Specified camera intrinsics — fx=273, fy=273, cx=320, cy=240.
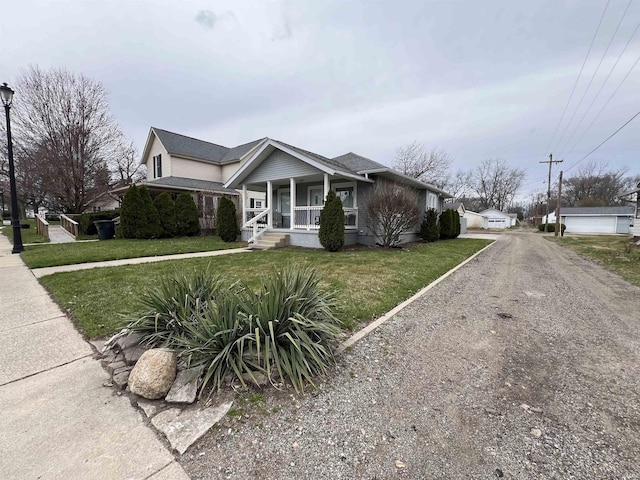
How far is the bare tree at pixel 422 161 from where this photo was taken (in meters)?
35.7

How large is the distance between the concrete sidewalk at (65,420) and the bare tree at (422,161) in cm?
3766

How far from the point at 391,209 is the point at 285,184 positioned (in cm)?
640

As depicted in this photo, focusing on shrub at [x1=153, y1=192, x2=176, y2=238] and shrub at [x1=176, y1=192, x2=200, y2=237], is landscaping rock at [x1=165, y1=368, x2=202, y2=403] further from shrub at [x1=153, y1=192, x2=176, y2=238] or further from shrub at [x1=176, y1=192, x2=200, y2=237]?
shrub at [x1=176, y1=192, x2=200, y2=237]

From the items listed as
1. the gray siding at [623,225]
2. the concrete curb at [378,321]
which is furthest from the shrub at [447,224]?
the gray siding at [623,225]

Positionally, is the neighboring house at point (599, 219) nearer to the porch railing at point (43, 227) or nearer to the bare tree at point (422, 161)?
the bare tree at point (422, 161)

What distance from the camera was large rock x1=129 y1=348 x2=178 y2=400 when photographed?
2.25 m

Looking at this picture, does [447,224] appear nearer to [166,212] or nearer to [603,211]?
[166,212]

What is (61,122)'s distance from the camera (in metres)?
19.3

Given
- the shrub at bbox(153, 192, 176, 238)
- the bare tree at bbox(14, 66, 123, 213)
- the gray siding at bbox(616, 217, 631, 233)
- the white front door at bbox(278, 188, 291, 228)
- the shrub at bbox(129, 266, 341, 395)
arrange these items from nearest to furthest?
1. the shrub at bbox(129, 266, 341, 395)
2. the shrub at bbox(153, 192, 176, 238)
3. the white front door at bbox(278, 188, 291, 228)
4. the bare tree at bbox(14, 66, 123, 213)
5. the gray siding at bbox(616, 217, 631, 233)

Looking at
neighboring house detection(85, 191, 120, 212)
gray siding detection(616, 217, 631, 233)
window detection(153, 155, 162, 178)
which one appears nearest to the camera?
window detection(153, 155, 162, 178)

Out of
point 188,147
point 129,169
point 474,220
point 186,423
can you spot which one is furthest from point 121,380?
point 474,220

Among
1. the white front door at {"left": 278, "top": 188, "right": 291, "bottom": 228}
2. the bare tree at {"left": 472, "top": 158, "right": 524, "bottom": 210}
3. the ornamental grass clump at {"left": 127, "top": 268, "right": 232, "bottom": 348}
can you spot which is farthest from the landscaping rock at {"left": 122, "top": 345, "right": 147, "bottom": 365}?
the bare tree at {"left": 472, "top": 158, "right": 524, "bottom": 210}

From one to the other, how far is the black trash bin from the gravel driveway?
1547 cm

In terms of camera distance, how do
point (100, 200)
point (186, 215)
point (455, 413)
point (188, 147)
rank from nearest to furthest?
Result: point (455, 413) → point (186, 215) → point (188, 147) → point (100, 200)
